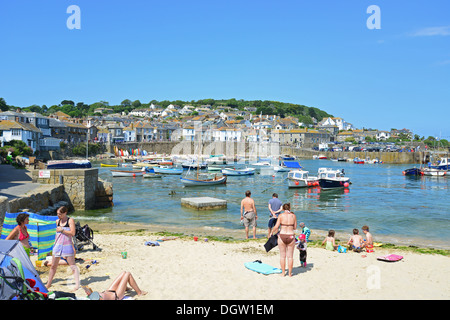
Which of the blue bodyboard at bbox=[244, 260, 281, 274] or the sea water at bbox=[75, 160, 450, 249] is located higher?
the blue bodyboard at bbox=[244, 260, 281, 274]

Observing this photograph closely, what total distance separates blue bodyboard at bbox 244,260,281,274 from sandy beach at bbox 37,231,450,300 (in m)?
0.16

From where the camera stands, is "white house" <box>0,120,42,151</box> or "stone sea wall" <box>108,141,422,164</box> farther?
"stone sea wall" <box>108,141,422,164</box>

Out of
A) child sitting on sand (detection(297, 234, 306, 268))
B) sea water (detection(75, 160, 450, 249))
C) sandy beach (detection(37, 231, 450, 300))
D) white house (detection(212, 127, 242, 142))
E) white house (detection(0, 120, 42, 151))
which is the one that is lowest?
sea water (detection(75, 160, 450, 249))

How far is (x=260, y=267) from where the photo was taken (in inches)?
389

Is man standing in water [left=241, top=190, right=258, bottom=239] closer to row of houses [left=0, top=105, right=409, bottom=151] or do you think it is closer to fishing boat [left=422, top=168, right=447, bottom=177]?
fishing boat [left=422, top=168, right=447, bottom=177]

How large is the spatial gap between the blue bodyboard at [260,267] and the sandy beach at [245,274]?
0.16 metres

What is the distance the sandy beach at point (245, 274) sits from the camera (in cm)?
814

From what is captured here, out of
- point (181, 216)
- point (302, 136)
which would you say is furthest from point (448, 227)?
point (302, 136)

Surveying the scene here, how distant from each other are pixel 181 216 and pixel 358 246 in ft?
40.6

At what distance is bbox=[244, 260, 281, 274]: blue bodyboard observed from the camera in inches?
373

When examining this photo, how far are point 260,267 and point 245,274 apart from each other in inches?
24.1

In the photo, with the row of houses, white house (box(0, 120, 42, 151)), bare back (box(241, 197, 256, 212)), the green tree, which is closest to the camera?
bare back (box(241, 197, 256, 212))

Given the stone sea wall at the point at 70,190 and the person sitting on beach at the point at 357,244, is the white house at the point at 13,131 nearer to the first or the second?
the stone sea wall at the point at 70,190

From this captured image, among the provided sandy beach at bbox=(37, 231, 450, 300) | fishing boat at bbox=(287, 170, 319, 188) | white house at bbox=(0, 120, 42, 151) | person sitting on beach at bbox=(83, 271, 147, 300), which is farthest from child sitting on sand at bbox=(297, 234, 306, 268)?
white house at bbox=(0, 120, 42, 151)
